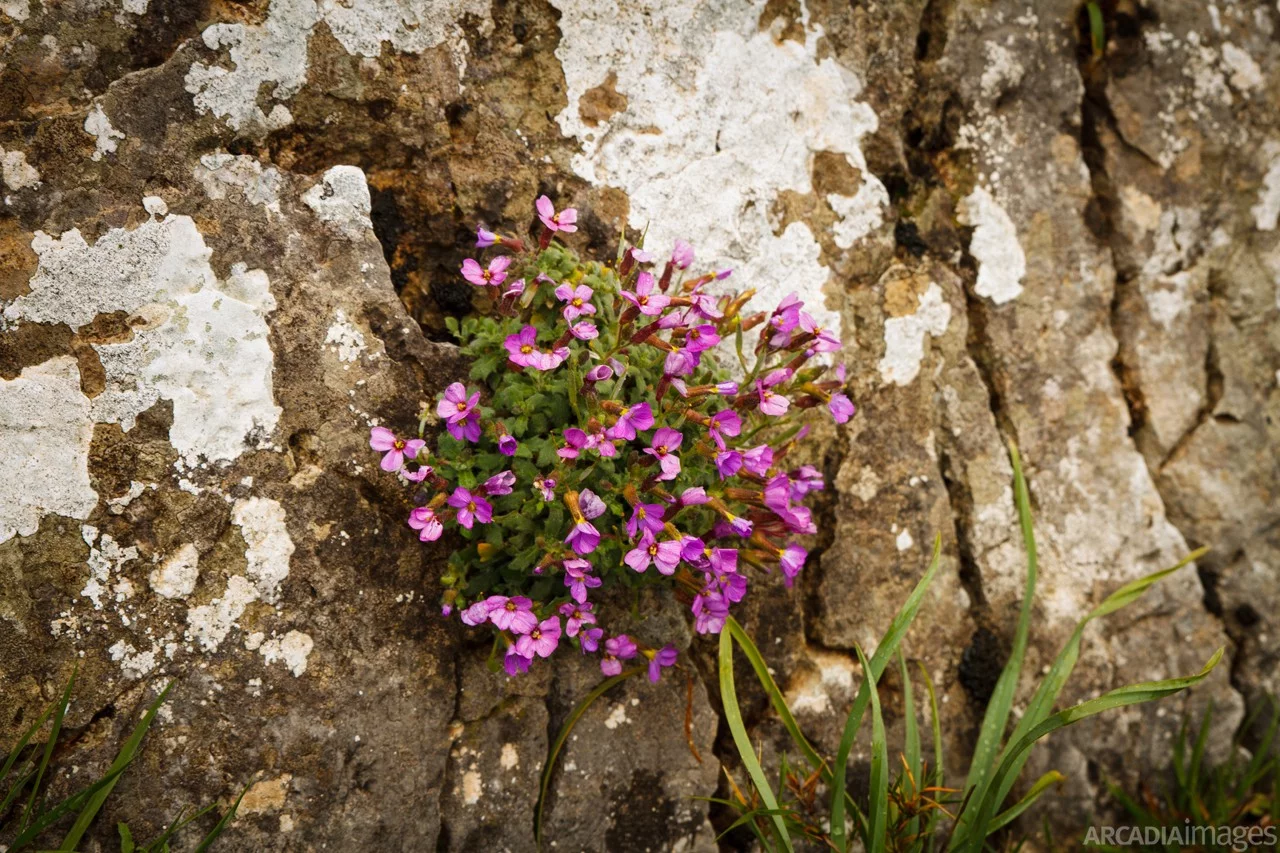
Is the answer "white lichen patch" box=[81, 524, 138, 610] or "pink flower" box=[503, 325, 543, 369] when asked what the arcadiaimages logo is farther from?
"white lichen patch" box=[81, 524, 138, 610]

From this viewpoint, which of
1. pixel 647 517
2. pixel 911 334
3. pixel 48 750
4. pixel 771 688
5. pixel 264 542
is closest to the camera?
pixel 48 750

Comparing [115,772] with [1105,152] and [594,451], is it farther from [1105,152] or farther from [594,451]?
[1105,152]

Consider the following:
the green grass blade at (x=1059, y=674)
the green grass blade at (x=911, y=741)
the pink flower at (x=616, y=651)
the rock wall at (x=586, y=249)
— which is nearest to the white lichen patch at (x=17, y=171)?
the rock wall at (x=586, y=249)

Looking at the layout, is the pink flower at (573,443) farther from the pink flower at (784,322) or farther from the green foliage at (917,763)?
the green foliage at (917,763)

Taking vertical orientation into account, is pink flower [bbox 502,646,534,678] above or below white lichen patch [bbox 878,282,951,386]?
below

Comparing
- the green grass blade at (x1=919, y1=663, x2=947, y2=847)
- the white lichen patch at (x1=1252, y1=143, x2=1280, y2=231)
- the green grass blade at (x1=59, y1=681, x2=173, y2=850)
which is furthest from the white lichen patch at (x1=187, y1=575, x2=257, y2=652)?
the white lichen patch at (x1=1252, y1=143, x2=1280, y2=231)

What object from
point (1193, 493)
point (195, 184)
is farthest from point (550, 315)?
point (1193, 493)

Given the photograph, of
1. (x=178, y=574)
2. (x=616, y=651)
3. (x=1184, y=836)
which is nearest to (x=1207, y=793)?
(x=1184, y=836)
